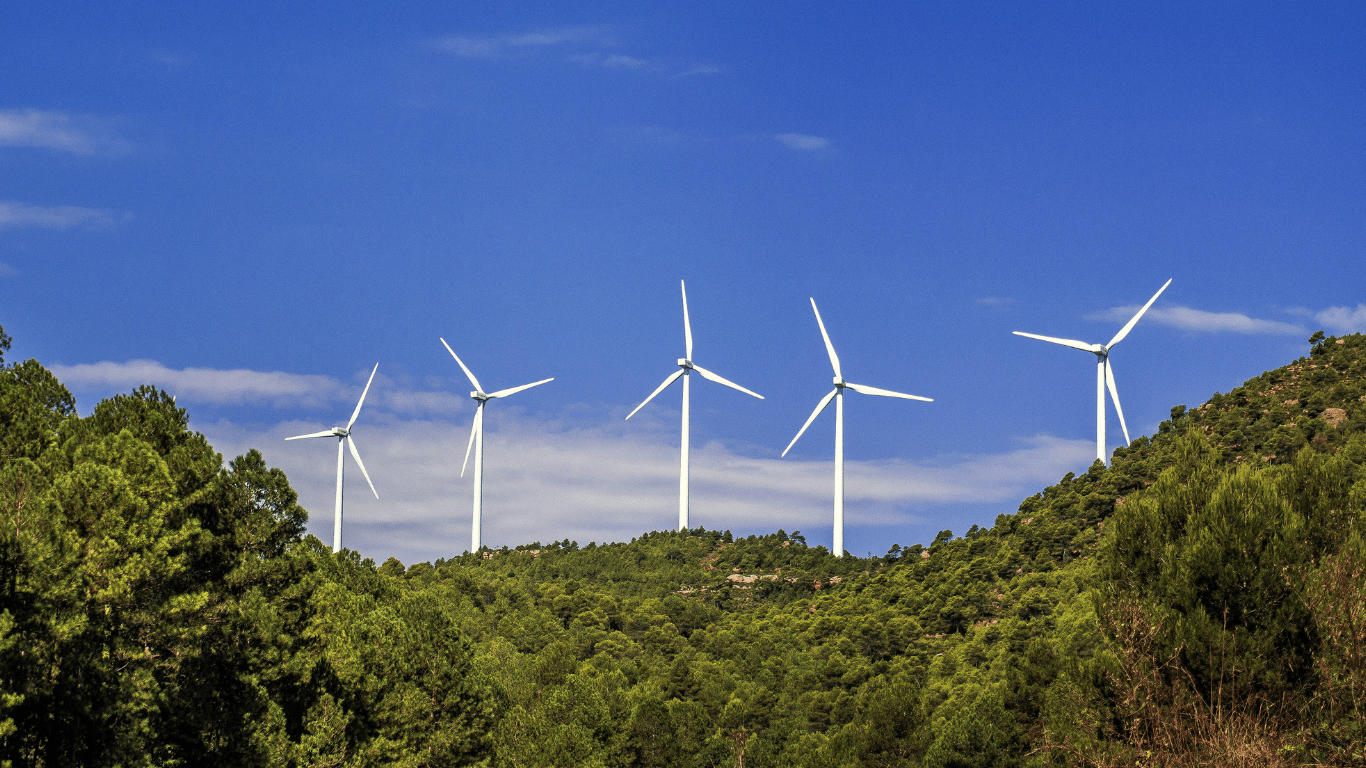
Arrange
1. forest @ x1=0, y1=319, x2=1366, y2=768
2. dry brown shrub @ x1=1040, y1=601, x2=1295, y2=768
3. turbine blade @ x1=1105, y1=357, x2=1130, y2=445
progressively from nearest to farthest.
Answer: dry brown shrub @ x1=1040, y1=601, x2=1295, y2=768 < forest @ x1=0, y1=319, x2=1366, y2=768 < turbine blade @ x1=1105, y1=357, x2=1130, y2=445

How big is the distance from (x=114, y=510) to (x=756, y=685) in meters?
73.8

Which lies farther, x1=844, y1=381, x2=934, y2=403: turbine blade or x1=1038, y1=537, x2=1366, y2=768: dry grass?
x1=844, y1=381, x2=934, y2=403: turbine blade

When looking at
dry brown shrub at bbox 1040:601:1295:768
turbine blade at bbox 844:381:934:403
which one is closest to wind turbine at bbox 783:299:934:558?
turbine blade at bbox 844:381:934:403

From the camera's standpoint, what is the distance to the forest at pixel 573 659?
25.1m

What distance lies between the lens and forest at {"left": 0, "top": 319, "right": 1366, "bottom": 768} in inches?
989

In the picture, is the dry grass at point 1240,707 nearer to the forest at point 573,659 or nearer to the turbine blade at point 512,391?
the forest at point 573,659

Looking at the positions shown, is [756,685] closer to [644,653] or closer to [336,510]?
[644,653]

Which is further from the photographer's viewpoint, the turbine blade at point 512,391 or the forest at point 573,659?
the turbine blade at point 512,391

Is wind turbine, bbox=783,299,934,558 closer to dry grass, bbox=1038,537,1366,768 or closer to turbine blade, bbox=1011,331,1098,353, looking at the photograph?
turbine blade, bbox=1011,331,1098,353

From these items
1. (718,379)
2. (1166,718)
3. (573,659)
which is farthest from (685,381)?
(1166,718)

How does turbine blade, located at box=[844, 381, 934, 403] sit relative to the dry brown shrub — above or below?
above

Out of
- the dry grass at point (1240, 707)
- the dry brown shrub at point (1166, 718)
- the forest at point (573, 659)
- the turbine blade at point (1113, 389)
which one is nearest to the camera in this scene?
the dry brown shrub at point (1166, 718)

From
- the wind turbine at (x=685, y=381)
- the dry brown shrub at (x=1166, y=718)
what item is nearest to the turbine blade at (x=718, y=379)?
the wind turbine at (x=685, y=381)

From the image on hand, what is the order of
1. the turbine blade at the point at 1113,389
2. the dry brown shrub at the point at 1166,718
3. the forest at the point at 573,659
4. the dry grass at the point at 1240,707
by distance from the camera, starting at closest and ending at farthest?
the dry brown shrub at the point at 1166,718 → the dry grass at the point at 1240,707 → the forest at the point at 573,659 → the turbine blade at the point at 1113,389
